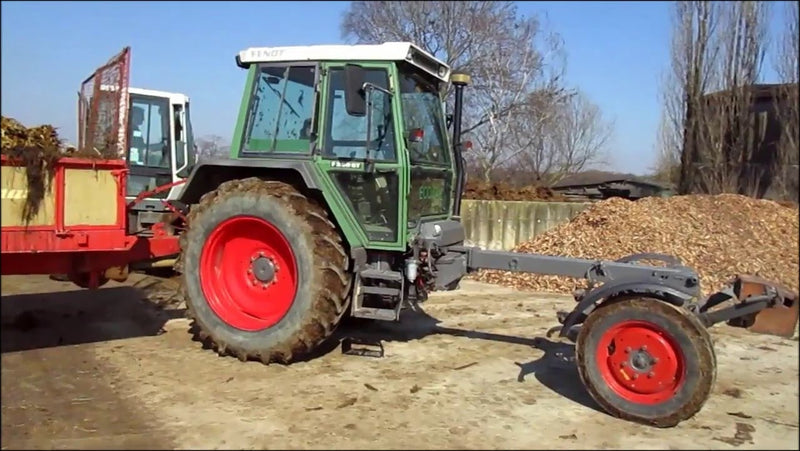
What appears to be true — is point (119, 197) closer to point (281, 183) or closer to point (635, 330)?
point (281, 183)

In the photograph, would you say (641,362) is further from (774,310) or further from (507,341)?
(507,341)

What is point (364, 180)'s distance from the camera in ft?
18.2

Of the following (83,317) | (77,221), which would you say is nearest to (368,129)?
(77,221)

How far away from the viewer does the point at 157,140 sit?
1014 centimetres

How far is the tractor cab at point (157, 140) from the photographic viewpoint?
9.84 m

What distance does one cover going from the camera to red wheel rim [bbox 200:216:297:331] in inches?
229

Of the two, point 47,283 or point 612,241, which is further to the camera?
point 612,241

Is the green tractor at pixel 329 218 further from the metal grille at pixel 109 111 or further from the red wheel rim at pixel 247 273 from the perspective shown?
the metal grille at pixel 109 111

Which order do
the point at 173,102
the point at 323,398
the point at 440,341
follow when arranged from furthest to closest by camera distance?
the point at 173,102 → the point at 440,341 → the point at 323,398

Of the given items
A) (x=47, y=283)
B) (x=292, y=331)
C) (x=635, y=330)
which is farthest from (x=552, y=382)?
(x=47, y=283)

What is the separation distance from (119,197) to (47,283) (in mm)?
2987

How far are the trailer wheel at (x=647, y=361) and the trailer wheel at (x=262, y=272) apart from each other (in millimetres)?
2026

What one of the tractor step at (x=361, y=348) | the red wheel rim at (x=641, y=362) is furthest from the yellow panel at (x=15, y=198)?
the red wheel rim at (x=641, y=362)

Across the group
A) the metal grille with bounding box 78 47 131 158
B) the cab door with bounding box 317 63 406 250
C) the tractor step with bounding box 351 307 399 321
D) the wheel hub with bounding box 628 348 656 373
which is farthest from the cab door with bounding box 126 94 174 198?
the wheel hub with bounding box 628 348 656 373
